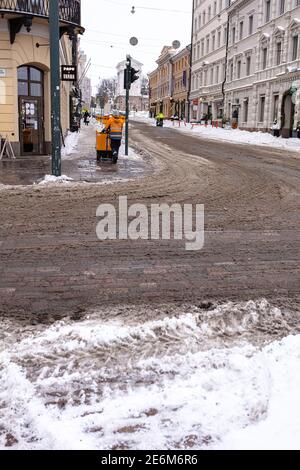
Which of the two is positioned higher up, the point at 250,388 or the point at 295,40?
the point at 295,40

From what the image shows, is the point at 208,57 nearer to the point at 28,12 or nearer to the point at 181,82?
the point at 181,82

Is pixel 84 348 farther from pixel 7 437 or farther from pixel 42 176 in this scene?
pixel 42 176

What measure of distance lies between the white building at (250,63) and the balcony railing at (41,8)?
19.8 metres

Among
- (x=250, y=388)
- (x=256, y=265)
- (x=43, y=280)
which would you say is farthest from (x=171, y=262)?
(x=250, y=388)

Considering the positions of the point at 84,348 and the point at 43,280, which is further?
the point at 43,280

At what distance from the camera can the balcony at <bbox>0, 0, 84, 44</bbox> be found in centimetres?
1602

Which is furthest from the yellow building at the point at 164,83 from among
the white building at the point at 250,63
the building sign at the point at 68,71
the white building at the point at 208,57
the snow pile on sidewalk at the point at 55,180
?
the snow pile on sidewalk at the point at 55,180

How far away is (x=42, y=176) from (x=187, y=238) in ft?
22.7

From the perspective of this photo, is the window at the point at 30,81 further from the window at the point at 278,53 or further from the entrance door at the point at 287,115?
the window at the point at 278,53

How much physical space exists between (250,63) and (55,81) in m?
36.2

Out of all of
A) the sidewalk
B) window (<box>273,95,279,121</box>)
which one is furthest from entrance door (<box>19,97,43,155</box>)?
window (<box>273,95,279,121</box>)

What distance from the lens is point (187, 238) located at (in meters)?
6.80

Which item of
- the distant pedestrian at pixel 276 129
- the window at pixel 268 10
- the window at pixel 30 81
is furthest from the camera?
the window at pixel 268 10

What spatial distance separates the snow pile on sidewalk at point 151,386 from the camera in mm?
2622
